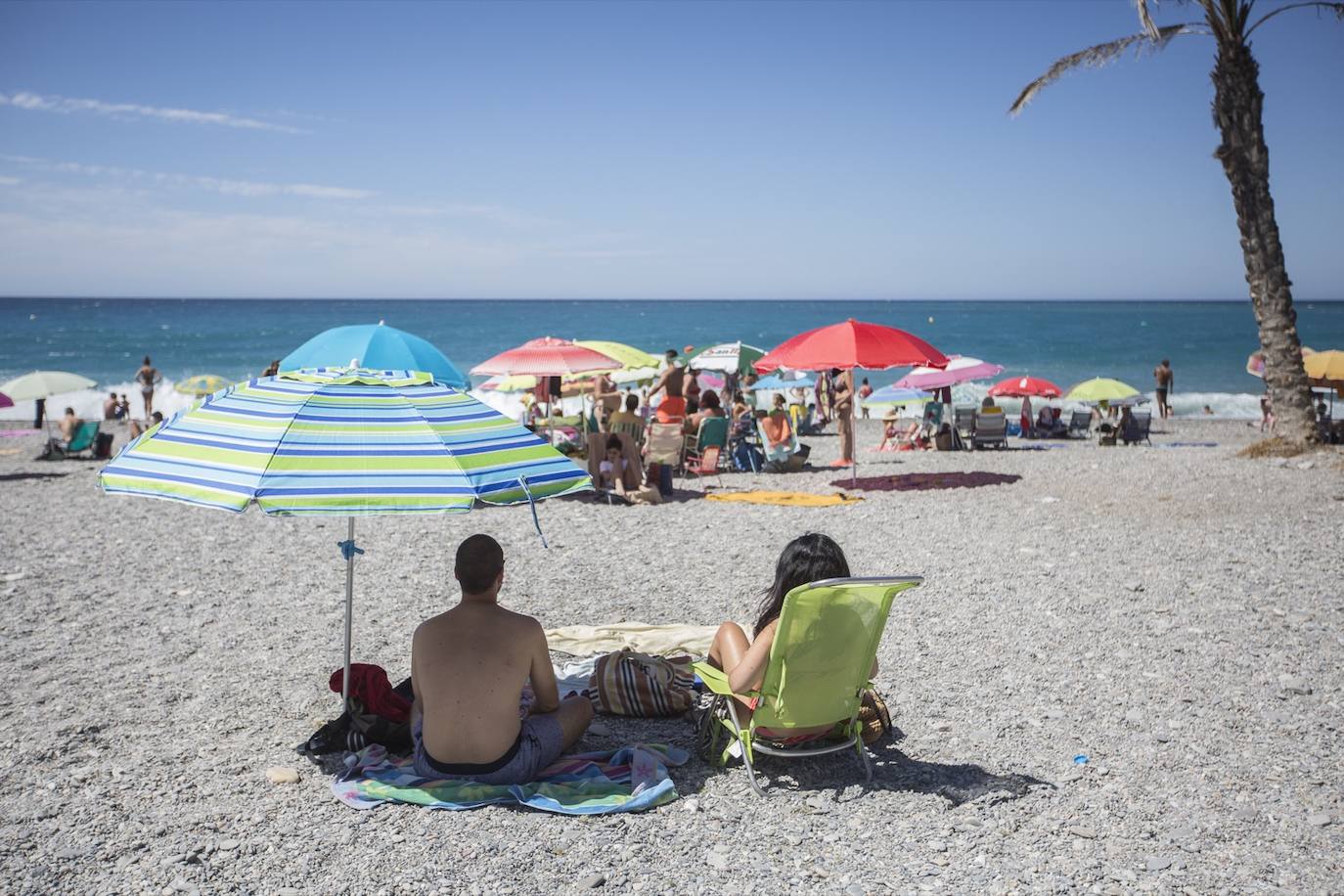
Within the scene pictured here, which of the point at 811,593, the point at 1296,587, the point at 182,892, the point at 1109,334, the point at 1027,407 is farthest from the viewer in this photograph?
the point at 1109,334

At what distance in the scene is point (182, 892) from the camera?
9.87ft

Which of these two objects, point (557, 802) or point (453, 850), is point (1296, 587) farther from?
point (453, 850)

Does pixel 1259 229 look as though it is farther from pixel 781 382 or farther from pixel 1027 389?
pixel 781 382

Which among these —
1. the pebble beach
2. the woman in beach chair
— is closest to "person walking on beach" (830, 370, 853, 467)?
the pebble beach

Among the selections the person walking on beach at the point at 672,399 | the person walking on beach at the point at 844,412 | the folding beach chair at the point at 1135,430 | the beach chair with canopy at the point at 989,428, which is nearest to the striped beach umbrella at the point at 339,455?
the person walking on beach at the point at 672,399

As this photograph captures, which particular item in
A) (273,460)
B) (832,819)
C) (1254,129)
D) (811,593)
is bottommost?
(832,819)

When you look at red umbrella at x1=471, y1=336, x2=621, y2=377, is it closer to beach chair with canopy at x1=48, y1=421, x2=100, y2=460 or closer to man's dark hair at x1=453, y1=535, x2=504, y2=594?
man's dark hair at x1=453, y1=535, x2=504, y2=594

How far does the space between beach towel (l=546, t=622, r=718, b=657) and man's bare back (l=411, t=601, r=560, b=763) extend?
177 centimetres

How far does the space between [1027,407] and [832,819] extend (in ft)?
53.8

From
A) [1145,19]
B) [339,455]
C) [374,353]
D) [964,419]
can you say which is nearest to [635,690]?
[339,455]

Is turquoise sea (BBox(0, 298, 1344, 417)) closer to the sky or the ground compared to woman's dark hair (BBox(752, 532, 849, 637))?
closer to the sky

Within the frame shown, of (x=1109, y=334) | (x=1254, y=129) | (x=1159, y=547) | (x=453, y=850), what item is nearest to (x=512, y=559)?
(x=453, y=850)

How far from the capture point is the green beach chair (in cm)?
352

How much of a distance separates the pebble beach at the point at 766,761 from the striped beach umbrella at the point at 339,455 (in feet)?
4.03
